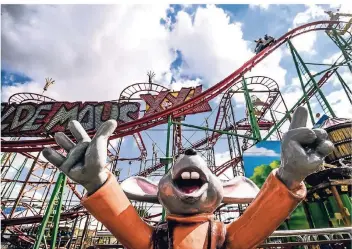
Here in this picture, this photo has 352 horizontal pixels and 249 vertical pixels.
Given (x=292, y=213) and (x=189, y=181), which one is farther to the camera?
(x=292, y=213)

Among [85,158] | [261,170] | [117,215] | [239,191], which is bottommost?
[117,215]

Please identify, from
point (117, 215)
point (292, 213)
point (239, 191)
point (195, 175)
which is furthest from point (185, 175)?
point (292, 213)

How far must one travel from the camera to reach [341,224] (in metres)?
4.99

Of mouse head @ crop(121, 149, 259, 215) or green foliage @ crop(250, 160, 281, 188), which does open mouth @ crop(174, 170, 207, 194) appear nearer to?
mouse head @ crop(121, 149, 259, 215)

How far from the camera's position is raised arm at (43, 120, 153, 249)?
3.37ft

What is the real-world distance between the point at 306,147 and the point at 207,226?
1.98 ft


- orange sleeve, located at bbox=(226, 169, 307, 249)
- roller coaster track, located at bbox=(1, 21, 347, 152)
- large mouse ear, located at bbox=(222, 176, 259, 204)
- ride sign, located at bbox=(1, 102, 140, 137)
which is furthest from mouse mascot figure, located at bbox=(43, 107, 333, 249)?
ride sign, located at bbox=(1, 102, 140, 137)

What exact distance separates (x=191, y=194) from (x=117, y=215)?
0.36 metres

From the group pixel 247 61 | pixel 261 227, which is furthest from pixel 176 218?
pixel 247 61

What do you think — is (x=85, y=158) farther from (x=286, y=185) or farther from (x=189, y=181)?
(x=286, y=185)

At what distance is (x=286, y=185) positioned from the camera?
1075 mm

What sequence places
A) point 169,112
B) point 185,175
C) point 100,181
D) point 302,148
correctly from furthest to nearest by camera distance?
point 169,112 < point 185,175 < point 100,181 < point 302,148

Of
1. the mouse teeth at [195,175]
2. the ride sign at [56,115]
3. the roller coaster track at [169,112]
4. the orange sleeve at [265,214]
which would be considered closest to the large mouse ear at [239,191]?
the orange sleeve at [265,214]

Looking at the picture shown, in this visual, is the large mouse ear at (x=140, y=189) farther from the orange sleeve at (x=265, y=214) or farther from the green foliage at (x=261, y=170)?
the green foliage at (x=261, y=170)
